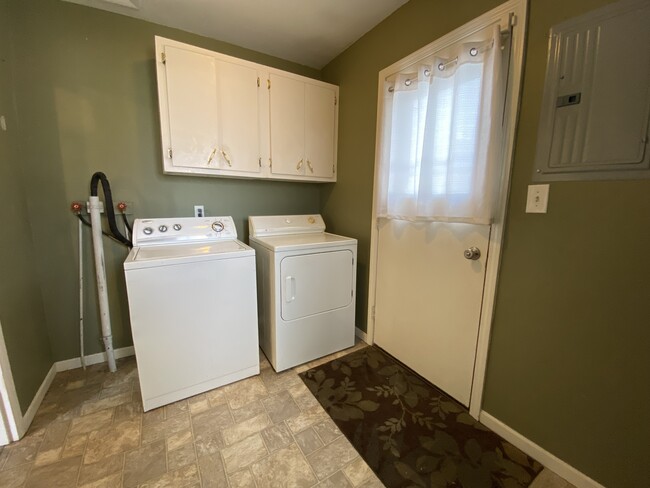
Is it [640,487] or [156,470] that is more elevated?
[640,487]

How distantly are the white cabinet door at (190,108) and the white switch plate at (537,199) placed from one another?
1.97 m

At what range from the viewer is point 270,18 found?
184cm

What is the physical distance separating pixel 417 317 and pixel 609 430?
0.97 metres

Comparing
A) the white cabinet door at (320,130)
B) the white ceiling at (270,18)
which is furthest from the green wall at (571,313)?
the white cabinet door at (320,130)

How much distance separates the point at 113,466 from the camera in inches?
48.1

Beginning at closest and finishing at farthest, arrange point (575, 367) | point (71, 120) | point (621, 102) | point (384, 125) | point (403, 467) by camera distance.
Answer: point (621, 102)
point (575, 367)
point (403, 467)
point (71, 120)
point (384, 125)

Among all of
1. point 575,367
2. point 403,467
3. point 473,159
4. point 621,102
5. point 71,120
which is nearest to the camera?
point 621,102

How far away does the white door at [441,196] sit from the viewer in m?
1.30

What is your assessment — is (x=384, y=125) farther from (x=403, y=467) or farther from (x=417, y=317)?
(x=403, y=467)

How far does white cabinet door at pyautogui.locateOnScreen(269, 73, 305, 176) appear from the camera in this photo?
2.10 m

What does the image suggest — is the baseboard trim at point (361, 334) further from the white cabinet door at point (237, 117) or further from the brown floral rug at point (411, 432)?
the white cabinet door at point (237, 117)

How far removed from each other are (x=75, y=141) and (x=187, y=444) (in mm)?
2059

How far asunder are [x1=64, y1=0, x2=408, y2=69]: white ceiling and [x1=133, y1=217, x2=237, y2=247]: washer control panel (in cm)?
143

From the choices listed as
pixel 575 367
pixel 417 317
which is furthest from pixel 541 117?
pixel 417 317
